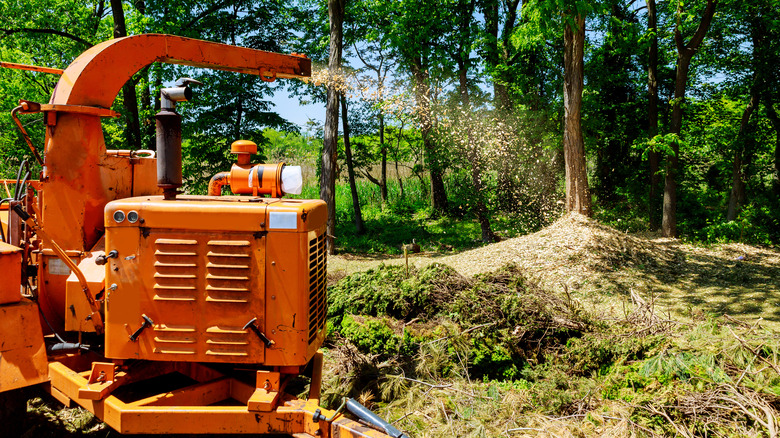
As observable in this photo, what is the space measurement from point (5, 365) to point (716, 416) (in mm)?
5077

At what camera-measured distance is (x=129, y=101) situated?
1480cm

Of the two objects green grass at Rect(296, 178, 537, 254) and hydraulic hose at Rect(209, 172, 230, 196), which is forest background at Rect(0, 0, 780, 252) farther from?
hydraulic hose at Rect(209, 172, 230, 196)

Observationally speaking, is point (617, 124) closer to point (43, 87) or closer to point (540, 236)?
point (540, 236)

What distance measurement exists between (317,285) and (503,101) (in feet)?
43.0

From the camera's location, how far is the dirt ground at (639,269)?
28.7 ft

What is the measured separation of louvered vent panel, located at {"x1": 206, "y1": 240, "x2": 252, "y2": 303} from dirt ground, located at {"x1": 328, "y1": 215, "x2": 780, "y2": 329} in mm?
5106

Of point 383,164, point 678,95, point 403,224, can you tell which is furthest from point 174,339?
point 383,164

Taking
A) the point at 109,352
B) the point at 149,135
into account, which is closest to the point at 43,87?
the point at 149,135

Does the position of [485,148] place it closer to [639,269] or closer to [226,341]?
[639,269]

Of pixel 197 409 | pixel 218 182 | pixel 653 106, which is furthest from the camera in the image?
pixel 653 106

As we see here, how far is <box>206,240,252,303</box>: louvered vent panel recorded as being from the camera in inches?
144

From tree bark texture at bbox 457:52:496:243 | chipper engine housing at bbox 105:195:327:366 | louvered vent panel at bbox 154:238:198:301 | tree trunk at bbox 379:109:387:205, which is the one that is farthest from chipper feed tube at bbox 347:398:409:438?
tree trunk at bbox 379:109:387:205

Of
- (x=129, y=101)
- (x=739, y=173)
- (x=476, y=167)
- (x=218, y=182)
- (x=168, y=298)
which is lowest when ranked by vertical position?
(x=168, y=298)

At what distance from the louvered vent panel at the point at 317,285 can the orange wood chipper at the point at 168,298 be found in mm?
22
